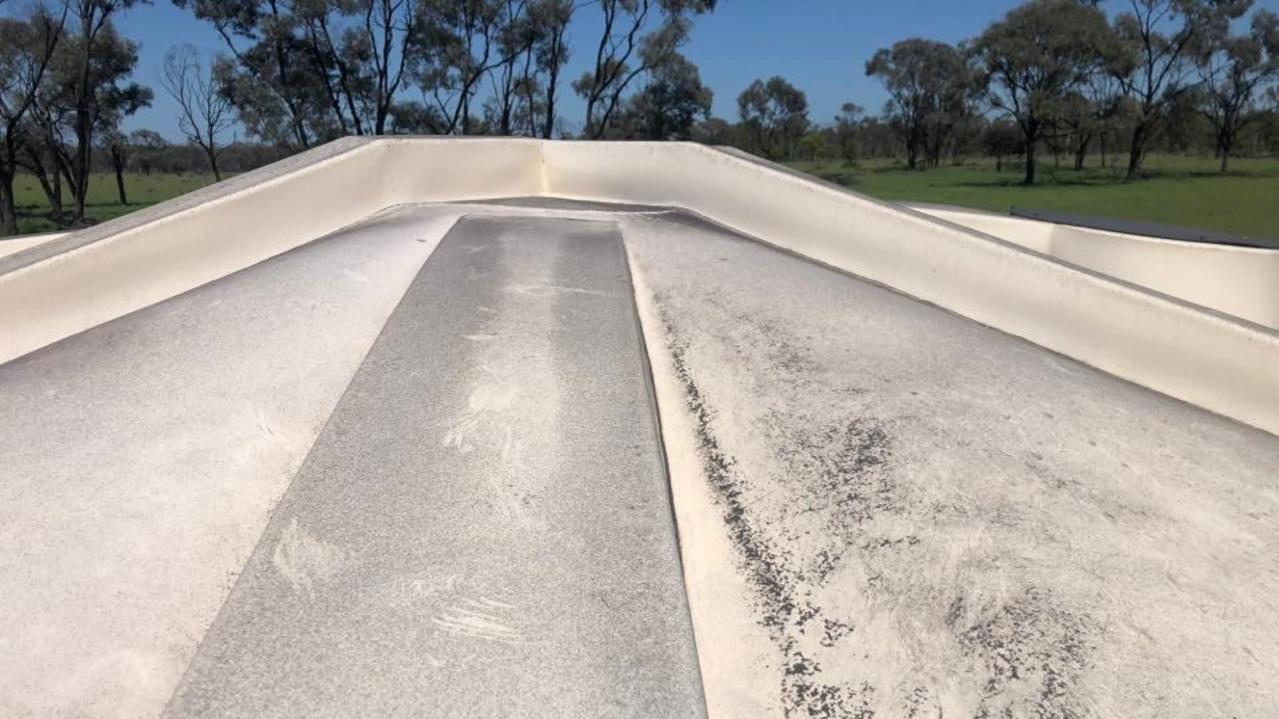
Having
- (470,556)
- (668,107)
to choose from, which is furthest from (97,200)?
(470,556)

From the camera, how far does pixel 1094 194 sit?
2672 cm

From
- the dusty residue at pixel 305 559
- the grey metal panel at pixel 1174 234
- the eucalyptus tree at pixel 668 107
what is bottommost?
the dusty residue at pixel 305 559

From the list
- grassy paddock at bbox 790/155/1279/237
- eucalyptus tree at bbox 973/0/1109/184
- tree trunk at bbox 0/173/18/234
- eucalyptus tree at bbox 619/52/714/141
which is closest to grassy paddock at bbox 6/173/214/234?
tree trunk at bbox 0/173/18/234

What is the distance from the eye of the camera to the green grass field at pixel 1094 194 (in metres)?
19.9

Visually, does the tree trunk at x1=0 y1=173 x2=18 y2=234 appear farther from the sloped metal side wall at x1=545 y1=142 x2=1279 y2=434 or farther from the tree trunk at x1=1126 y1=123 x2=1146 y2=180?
the tree trunk at x1=1126 y1=123 x2=1146 y2=180

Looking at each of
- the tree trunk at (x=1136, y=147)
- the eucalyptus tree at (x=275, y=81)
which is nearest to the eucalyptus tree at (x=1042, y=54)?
the tree trunk at (x=1136, y=147)

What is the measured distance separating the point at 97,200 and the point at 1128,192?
129ft

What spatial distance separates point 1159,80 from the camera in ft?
111

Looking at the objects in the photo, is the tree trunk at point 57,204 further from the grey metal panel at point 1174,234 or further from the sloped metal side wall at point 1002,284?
the grey metal panel at point 1174,234

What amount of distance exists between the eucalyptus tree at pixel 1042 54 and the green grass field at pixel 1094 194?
3.00 metres

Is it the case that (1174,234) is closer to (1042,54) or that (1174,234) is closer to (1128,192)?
(1128,192)

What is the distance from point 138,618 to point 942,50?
47130 millimetres

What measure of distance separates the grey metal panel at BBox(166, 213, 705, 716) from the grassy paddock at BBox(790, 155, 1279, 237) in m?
15.8

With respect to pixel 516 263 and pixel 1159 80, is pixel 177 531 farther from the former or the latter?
pixel 1159 80
